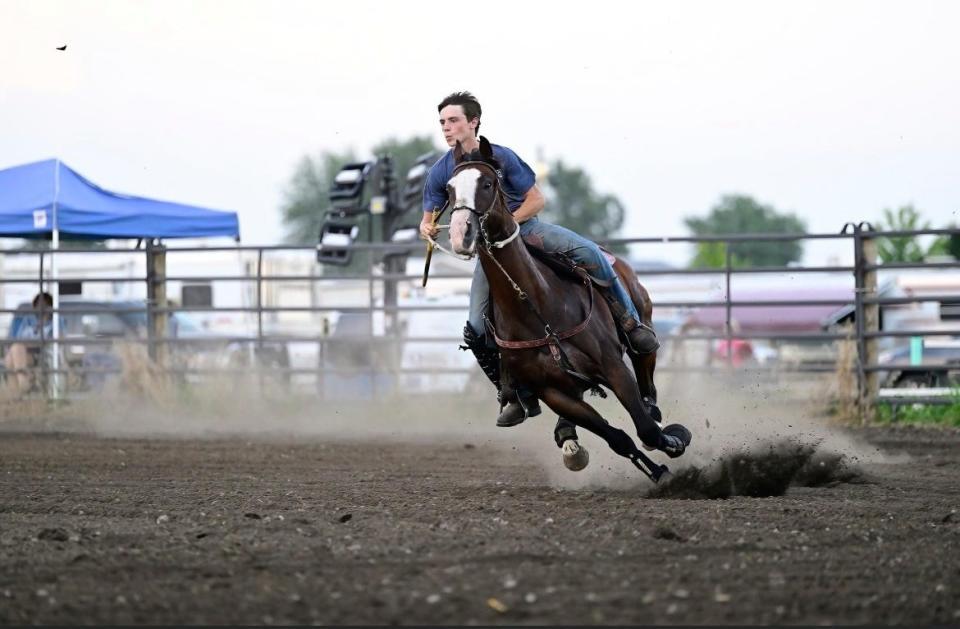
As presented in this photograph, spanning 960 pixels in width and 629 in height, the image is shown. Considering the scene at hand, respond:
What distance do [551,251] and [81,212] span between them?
10656 millimetres

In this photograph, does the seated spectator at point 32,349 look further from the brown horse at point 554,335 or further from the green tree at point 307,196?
the green tree at point 307,196

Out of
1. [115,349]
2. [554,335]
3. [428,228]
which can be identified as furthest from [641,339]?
[115,349]

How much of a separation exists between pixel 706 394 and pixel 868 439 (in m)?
1.67

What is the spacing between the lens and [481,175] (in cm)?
712

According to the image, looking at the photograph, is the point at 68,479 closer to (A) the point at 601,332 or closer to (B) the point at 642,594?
(A) the point at 601,332

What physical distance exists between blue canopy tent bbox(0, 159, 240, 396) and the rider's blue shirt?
385 inches

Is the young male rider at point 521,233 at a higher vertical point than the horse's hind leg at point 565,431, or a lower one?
higher

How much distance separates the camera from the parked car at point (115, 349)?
54.3 feet

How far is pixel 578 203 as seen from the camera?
10212cm

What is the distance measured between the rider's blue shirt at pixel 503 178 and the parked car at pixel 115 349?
889cm

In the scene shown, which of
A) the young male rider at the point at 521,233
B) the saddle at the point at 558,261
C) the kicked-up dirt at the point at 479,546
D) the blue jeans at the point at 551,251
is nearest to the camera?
the kicked-up dirt at the point at 479,546

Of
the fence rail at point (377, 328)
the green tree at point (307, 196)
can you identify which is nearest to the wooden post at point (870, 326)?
the fence rail at point (377, 328)

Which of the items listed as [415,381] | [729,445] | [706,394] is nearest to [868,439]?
[706,394]

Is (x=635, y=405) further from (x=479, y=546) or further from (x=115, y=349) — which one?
(x=115, y=349)
